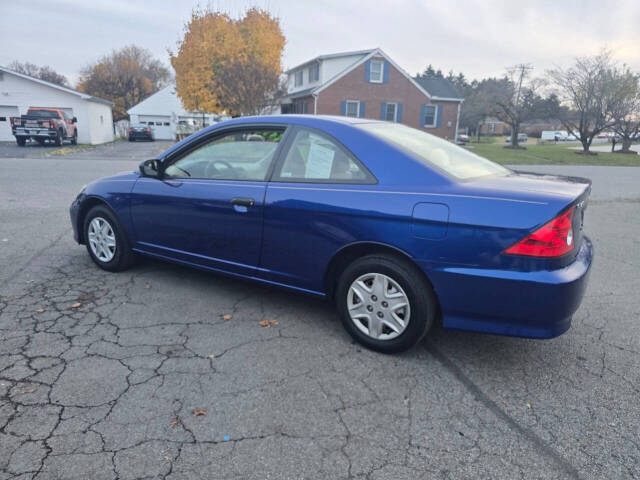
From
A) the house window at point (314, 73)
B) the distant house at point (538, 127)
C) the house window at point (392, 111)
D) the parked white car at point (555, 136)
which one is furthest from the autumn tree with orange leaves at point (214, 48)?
the distant house at point (538, 127)

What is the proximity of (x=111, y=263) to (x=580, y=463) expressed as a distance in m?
4.16

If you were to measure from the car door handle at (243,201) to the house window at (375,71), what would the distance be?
31631 millimetres

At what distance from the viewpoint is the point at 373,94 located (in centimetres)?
3300

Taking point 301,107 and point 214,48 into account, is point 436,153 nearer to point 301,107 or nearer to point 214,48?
point 214,48

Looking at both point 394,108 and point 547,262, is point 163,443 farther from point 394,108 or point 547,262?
point 394,108

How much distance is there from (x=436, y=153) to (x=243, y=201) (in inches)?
58.9

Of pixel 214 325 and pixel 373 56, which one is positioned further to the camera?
pixel 373 56

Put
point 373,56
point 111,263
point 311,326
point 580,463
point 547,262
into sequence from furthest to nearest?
point 373,56
point 111,263
point 311,326
point 547,262
point 580,463

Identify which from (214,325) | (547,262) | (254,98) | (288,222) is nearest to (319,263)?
(288,222)

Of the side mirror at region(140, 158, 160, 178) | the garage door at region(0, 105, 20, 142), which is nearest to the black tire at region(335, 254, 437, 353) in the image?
the side mirror at region(140, 158, 160, 178)

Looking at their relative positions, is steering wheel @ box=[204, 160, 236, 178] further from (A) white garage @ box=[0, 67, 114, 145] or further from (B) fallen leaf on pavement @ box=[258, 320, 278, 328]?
(A) white garage @ box=[0, 67, 114, 145]

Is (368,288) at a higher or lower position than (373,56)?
lower

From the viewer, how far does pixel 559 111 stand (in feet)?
110

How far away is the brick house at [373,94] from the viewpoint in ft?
105
